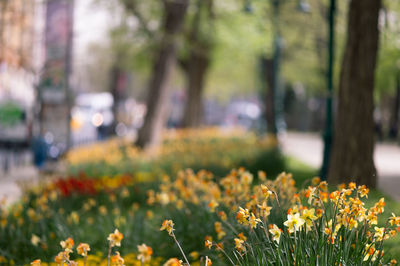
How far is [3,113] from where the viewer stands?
23203mm

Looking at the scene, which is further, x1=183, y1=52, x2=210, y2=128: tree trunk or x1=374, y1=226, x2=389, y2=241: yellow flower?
x1=183, y1=52, x2=210, y2=128: tree trunk

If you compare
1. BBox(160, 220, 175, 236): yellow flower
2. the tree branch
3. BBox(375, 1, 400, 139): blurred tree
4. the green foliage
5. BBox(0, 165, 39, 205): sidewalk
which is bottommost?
BBox(0, 165, 39, 205): sidewalk

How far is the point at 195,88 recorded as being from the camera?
28375 millimetres

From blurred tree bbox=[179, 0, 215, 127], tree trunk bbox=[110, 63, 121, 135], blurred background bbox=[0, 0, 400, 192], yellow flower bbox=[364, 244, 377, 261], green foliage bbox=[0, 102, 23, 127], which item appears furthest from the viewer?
tree trunk bbox=[110, 63, 121, 135]

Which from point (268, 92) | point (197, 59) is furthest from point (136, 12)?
point (268, 92)

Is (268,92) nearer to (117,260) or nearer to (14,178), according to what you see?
(14,178)

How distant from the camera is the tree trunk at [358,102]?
9.76m

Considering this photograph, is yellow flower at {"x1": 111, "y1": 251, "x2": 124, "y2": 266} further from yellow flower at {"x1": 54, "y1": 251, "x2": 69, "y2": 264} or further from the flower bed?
yellow flower at {"x1": 54, "y1": 251, "x2": 69, "y2": 264}

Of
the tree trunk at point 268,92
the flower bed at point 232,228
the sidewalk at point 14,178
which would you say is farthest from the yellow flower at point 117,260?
the tree trunk at point 268,92

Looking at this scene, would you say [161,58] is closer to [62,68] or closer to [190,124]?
[62,68]

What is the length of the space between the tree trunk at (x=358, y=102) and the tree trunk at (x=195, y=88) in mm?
18232

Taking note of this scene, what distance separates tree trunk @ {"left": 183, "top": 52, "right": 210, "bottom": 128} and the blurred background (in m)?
0.05

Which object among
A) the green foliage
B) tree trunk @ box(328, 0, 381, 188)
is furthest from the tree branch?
tree trunk @ box(328, 0, 381, 188)

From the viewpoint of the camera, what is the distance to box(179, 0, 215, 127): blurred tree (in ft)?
83.3
